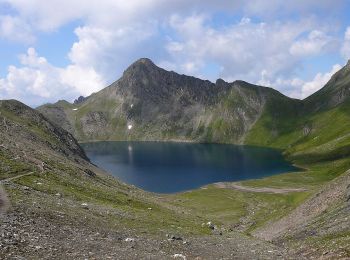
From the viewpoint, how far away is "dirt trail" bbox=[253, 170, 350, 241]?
7019 cm

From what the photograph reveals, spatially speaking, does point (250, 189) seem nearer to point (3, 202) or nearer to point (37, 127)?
point (37, 127)

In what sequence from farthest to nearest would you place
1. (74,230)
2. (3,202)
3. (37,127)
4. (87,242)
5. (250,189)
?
(250,189)
(37,127)
(3,202)
(74,230)
(87,242)

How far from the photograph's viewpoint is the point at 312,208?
250ft

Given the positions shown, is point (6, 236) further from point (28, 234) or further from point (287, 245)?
point (287, 245)

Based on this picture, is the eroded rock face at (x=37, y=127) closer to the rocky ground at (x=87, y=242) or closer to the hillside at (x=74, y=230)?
the hillside at (x=74, y=230)

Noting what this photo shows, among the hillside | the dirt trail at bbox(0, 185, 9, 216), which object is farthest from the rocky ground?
the dirt trail at bbox(0, 185, 9, 216)

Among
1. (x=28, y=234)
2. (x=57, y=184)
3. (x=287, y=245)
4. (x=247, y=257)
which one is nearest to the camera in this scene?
(x=28, y=234)

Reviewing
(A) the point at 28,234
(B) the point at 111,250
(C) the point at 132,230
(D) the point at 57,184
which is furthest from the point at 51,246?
(D) the point at 57,184

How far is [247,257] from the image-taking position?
40500 mm

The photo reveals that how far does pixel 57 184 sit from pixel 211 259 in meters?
38.9

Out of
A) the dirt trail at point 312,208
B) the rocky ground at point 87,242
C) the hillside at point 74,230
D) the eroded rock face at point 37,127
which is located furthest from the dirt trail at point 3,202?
the eroded rock face at point 37,127

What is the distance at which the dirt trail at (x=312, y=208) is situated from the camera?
70188 mm

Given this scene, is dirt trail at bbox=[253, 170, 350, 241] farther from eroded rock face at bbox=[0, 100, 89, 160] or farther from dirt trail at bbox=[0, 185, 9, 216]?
eroded rock face at bbox=[0, 100, 89, 160]

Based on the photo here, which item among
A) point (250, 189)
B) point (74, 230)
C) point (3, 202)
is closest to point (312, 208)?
point (74, 230)
